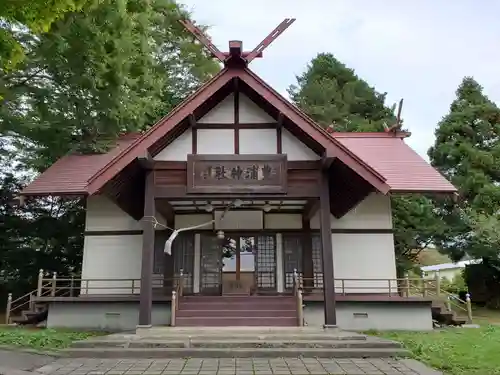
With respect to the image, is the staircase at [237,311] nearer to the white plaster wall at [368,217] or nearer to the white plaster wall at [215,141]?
the white plaster wall at [368,217]

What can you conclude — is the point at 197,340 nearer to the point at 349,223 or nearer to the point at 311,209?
the point at 311,209

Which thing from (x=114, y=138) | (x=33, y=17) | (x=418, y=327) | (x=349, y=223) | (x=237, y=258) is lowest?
(x=418, y=327)

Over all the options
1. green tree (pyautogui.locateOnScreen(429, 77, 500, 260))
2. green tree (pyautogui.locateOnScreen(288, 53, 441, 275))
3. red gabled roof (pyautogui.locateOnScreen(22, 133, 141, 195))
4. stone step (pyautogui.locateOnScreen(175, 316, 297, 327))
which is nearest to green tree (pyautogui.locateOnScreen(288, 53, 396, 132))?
green tree (pyautogui.locateOnScreen(288, 53, 441, 275))

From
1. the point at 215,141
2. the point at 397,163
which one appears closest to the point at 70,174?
the point at 215,141

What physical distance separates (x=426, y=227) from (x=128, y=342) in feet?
46.6

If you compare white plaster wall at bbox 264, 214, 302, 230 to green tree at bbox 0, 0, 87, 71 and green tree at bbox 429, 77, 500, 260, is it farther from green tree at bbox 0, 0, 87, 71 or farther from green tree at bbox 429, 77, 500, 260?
green tree at bbox 0, 0, 87, 71

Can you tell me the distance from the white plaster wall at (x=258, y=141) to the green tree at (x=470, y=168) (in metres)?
10.7

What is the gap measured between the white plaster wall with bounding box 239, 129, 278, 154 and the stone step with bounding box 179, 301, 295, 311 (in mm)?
3921

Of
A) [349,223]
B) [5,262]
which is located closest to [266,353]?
[349,223]

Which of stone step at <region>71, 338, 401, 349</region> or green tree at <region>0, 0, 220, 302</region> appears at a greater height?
green tree at <region>0, 0, 220, 302</region>

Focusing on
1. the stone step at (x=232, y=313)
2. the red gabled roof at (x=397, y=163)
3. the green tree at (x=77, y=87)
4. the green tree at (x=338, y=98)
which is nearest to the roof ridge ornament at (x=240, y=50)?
the green tree at (x=77, y=87)

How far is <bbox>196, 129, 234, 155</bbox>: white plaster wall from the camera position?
34.2 ft

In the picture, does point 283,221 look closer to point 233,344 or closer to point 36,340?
point 233,344

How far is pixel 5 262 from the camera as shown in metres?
18.3
